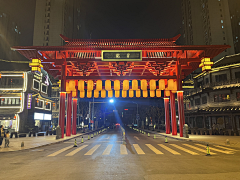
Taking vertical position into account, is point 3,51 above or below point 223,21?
below

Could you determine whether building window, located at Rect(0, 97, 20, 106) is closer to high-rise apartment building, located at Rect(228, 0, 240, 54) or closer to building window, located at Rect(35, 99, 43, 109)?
building window, located at Rect(35, 99, 43, 109)

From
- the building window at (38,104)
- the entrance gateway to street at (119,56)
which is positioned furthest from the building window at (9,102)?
the entrance gateway to street at (119,56)

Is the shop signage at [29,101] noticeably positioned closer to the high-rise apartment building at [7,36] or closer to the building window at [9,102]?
the building window at [9,102]

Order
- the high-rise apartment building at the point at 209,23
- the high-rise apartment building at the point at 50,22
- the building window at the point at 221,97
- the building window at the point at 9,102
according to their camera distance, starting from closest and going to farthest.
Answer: the building window at the point at 221,97 < the building window at the point at 9,102 < the high-rise apartment building at the point at 209,23 < the high-rise apartment building at the point at 50,22

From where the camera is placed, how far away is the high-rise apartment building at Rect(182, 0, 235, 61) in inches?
2726

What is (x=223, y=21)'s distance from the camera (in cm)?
7094

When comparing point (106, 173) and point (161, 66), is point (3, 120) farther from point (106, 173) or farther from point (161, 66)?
point (106, 173)

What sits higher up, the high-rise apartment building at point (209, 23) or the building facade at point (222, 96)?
the high-rise apartment building at point (209, 23)

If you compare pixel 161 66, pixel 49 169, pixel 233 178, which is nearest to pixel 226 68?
pixel 161 66

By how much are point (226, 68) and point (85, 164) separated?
123 feet

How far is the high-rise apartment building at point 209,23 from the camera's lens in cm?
6925

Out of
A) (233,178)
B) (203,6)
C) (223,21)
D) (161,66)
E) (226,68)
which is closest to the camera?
(233,178)

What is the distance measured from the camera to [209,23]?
70.9 m

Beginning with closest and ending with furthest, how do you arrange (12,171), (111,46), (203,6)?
(12,171) → (111,46) → (203,6)
